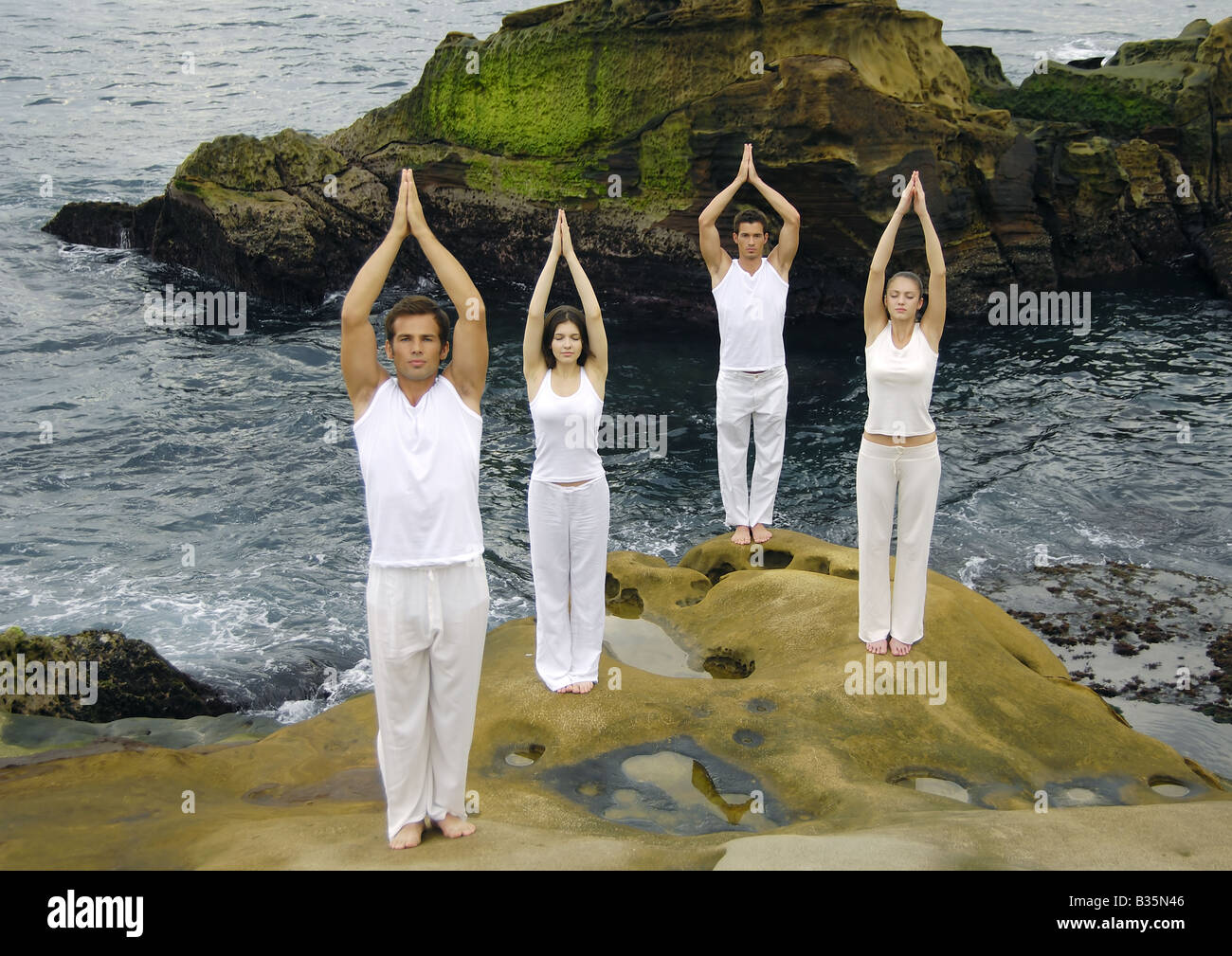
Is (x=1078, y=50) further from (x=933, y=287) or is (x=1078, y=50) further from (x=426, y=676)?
(x=426, y=676)

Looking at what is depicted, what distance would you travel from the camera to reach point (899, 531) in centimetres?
818

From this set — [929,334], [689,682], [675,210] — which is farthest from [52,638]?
[675,210]

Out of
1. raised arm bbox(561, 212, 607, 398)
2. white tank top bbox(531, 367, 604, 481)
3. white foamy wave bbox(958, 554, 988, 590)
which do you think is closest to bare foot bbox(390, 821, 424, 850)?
white tank top bbox(531, 367, 604, 481)

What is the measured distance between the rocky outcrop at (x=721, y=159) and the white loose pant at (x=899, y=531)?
34.8 feet

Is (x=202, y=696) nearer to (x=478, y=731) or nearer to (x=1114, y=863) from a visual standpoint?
(x=478, y=731)

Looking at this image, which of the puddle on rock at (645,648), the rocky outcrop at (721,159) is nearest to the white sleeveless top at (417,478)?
the puddle on rock at (645,648)

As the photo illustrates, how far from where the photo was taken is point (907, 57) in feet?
61.3

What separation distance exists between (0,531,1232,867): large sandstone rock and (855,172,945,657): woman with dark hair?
472 mm

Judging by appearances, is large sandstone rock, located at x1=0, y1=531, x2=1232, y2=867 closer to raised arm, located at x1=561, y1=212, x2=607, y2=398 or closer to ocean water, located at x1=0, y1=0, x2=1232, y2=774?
raised arm, located at x1=561, y1=212, x2=607, y2=398

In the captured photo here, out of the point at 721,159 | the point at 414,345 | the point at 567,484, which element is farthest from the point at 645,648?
the point at 721,159

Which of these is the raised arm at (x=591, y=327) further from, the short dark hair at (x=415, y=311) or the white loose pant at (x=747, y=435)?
the white loose pant at (x=747, y=435)

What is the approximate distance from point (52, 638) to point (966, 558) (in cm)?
881

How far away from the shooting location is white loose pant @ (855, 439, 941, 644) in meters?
7.91

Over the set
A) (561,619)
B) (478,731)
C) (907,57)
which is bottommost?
(478,731)
